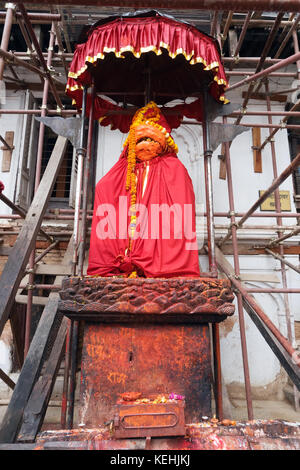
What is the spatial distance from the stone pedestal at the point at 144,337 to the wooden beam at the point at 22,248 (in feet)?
1.65

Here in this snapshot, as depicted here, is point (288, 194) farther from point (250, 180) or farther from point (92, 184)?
point (92, 184)

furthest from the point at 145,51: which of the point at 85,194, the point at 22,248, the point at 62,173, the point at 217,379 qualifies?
the point at 62,173

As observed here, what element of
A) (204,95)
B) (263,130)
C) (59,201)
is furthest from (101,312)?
(263,130)

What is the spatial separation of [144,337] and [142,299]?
354mm

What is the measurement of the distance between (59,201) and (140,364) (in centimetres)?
461

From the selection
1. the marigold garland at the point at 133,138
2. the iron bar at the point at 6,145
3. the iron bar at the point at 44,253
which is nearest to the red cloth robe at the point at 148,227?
the marigold garland at the point at 133,138

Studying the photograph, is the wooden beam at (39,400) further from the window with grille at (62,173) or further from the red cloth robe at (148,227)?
the window with grille at (62,173)

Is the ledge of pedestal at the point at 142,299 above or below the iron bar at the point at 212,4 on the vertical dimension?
below

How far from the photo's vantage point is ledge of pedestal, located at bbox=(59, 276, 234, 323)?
2.38 m

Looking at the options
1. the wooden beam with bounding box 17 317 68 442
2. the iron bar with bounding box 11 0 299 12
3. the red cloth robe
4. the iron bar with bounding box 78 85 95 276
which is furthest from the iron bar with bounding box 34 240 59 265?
the iron bar with bounding box 11 0 299 12

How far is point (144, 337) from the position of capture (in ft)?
8.29

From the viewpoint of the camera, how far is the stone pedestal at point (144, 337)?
7.83 feet

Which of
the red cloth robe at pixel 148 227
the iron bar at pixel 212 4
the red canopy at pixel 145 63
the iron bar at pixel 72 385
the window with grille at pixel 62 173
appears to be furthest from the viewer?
the window with grille at pixel 62 173

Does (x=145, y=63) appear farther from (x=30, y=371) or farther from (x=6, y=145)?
(x=30, y=371)
